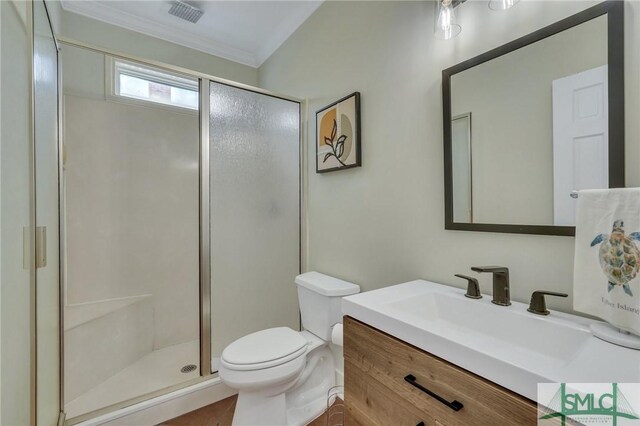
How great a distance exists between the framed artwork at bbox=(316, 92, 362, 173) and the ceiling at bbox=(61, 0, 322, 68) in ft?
2.72

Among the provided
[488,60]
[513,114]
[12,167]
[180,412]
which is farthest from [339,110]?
[180,412]

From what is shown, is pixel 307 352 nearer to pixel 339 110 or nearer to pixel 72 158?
pixel 339 110

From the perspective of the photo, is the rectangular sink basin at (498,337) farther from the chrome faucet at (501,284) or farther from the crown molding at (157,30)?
the crown molding at (157,30)

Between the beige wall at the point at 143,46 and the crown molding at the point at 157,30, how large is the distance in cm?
3

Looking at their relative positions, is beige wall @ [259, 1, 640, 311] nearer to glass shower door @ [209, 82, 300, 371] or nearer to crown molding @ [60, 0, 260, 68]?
glass shower door @ [209, 82, 300, 371]

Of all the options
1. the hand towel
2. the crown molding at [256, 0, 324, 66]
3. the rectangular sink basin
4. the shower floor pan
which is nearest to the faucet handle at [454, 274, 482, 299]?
the rectangular sink basin

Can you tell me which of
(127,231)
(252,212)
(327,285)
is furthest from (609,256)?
(127,231)

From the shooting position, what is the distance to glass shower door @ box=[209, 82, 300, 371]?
1900mm

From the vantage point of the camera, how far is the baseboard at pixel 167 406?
1.55m

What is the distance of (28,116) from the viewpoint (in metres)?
0.99

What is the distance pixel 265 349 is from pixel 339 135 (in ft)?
4.31

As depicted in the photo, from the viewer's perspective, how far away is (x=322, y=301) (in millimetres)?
1670

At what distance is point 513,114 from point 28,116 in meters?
1.72

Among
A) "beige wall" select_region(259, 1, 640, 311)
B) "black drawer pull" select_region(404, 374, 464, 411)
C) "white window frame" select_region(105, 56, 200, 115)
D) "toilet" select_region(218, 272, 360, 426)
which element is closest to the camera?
"black drawer pull" select_region(404, 374, 464, 411)
